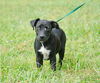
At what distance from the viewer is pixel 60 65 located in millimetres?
7105

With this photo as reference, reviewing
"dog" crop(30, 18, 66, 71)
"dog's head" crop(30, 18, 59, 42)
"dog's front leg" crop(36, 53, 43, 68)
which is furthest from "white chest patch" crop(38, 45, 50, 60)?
"dog's head" crop(30, 18, 59, 42)

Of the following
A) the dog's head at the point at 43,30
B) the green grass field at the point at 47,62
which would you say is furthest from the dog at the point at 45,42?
the green grass field at the point at 47,62

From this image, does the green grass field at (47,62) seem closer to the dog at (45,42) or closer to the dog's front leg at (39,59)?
the dog's front leg at (39,59)

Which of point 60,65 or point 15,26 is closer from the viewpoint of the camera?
point 60,65

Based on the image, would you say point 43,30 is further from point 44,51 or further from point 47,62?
point 47,62

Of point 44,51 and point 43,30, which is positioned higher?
point 43,30

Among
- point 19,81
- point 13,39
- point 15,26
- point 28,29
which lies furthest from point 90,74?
point 15,26

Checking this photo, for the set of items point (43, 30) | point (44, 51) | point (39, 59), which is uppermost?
point (43, 30)

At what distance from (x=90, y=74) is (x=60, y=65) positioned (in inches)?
35.1

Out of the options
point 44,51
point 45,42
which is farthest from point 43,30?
point 44,51

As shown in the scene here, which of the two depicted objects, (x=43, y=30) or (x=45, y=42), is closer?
(x=43, y=30)

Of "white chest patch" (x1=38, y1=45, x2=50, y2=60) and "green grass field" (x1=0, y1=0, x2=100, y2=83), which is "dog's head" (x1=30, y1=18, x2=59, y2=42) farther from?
"green grass field" (x1=0, y1=0, x2=100, y2=83)

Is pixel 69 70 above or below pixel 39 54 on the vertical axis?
below

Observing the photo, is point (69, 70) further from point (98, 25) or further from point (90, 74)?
point (98, 25)
